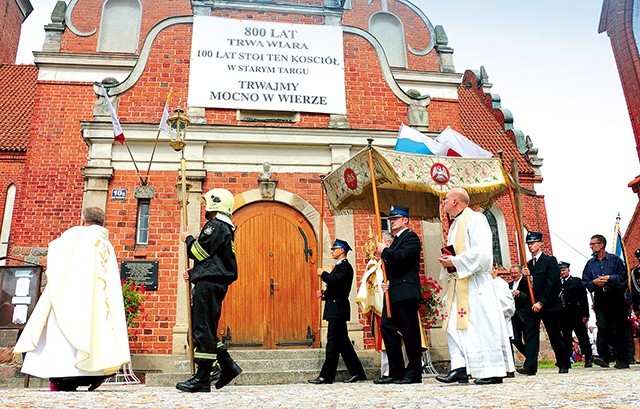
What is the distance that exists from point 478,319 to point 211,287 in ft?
8.47

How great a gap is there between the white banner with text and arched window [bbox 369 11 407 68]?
4.68 meters

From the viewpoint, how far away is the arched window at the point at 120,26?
47.4 ft

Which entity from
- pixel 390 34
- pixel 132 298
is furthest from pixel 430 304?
pixel 390 34

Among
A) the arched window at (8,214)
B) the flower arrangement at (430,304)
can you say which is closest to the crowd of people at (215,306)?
the flower arrangement at (430,304)

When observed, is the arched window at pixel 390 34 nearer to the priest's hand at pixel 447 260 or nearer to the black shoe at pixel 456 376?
the priest's hand at pixel 447 260

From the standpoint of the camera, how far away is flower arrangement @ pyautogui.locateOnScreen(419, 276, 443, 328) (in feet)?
30.7

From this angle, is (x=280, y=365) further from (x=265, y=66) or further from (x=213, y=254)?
(x=265, y=66)

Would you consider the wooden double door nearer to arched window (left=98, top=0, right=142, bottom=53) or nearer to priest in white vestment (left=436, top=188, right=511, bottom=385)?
priest in white vestment (left=436, top=188, right=511, bottom=385)

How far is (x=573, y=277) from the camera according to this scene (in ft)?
29.8

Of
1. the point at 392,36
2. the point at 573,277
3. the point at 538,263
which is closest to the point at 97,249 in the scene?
the point at 538,263

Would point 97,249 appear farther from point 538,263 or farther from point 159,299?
point 538,263

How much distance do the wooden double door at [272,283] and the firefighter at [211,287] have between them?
4.12 m

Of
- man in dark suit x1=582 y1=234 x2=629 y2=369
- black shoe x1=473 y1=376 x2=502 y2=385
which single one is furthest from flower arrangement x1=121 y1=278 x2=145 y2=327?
man in dark suit x1=582 y1=234 x2=629 y2=369

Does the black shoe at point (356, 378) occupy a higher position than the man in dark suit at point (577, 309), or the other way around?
the man in dark suit at point (577, 309)
